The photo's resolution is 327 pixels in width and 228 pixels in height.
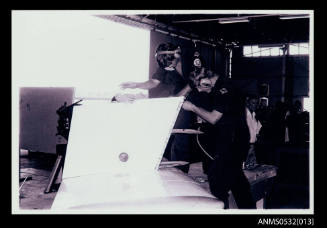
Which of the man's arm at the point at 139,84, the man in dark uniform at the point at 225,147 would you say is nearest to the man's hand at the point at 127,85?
the man's arm at the point at 139,84

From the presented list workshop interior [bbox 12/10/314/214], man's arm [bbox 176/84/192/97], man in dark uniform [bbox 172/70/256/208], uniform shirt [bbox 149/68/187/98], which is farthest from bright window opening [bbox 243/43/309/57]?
man in dark uniform [bbox 172/70/256/208]

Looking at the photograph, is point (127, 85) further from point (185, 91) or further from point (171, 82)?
point (171, 82)

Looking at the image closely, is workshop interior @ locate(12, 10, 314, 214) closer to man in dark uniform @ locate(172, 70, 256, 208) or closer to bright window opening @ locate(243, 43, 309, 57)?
man in dark uniform @ locate(172, 70, 256, 208)

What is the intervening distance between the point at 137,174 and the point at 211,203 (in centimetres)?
28

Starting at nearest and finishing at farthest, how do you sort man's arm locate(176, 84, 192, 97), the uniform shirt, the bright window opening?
man's arm locate(176, 84, 192, 97)
the uniform shirt
the bright window opening

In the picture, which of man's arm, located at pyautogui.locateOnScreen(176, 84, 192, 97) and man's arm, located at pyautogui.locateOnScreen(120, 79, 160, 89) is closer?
man's arm, located at pyautogui.locateOnScreen(120, 79, 160, 89)

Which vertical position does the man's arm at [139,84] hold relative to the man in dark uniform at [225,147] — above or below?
above

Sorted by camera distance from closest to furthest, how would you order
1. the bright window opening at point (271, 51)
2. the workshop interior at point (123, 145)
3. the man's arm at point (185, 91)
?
the workshop interior at point (123, 145)
the man's arm at point (185, 91)
the bright window opening at point (271, 51)

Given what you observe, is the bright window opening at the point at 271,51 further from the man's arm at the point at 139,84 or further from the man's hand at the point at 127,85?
the man's hand at the point at 127,85

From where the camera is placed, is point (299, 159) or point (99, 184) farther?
point (299, 159)

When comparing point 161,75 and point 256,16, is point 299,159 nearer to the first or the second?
point 161,75

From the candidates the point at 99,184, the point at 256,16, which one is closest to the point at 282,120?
the point at 256,16

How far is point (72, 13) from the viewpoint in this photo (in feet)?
4.44

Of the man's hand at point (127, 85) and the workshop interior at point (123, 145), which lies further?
the man's hand at point (127, 85)
